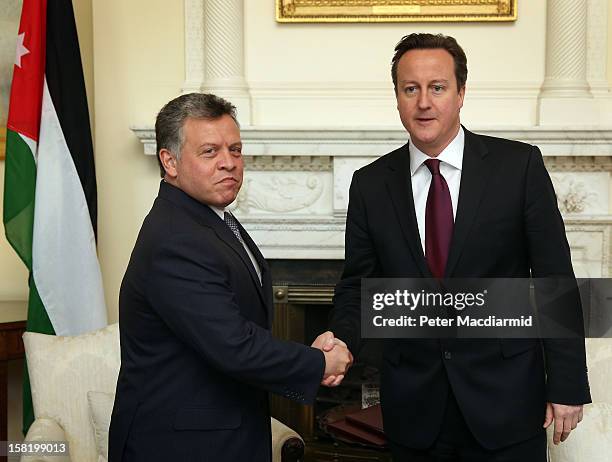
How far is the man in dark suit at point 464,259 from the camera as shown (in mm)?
1863

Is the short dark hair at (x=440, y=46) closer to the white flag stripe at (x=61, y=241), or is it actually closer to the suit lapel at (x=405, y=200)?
the suit lapel at (x=405, y=200)

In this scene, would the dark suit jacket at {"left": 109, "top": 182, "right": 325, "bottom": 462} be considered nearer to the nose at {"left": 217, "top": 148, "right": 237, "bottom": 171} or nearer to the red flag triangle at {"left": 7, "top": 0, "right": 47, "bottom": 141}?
the nose at {"left": 217, "top": 148, "right": 237, "bottom": 171}

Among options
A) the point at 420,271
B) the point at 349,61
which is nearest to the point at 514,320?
the point at 420,271

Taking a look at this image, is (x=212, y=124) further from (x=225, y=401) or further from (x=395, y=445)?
(x=395, y=445)

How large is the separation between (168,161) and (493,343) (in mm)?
970

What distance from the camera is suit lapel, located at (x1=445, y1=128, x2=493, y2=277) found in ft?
6.20

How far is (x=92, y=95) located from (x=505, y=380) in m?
2.86

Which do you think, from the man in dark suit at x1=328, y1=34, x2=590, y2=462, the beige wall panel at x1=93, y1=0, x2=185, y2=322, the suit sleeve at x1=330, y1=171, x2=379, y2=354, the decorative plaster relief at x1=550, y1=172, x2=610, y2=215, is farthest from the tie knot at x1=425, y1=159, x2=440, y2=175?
the beige wall panel at x1=93, y1=0, x2=185, y2=322

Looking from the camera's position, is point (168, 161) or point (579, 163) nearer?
point (168, 161)

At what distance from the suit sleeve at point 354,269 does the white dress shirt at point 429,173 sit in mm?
177

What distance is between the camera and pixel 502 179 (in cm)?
191

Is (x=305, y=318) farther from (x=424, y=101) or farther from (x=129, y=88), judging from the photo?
(x=424, y=101)

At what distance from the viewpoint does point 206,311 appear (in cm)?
172

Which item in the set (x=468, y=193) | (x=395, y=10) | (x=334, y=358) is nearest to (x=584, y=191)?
(x=395, y=10)
